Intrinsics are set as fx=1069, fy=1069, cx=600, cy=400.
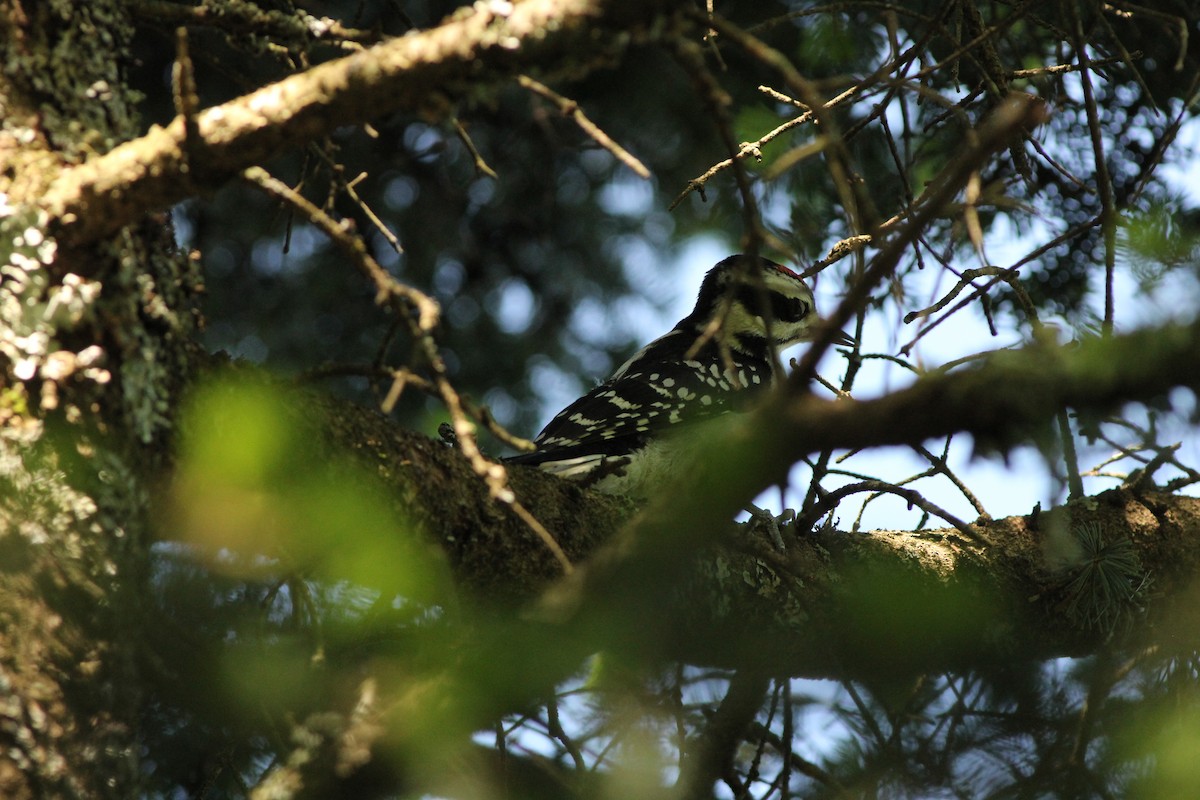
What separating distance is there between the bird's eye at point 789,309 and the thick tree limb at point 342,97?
3486 mm

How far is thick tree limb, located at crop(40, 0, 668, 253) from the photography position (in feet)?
5.08

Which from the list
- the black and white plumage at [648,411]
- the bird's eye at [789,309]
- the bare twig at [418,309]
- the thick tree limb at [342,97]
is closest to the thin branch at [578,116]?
the thick tree limb at [342,97]

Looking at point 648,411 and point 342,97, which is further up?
point 648,411

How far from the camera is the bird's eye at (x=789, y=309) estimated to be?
498 centimetres

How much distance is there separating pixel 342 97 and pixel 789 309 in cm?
359

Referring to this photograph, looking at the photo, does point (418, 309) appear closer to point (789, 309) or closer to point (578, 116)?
point (578, 116)

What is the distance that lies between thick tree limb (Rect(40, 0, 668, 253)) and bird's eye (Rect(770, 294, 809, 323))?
11.4 ft

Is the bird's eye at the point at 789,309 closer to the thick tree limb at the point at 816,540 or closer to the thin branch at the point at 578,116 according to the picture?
the thick tree limb at the point at 816,540

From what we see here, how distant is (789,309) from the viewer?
16.4ft

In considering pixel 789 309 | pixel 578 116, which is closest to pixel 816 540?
pixel 578 116

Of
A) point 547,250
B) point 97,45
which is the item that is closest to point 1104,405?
point 97,45

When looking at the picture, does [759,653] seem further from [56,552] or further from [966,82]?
[966,82]

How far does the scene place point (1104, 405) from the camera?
4.44ft

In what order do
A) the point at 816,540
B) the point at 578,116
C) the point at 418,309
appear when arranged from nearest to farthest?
1. the point at 418,309
2. the point at 578,116
3. the point at 816,540
